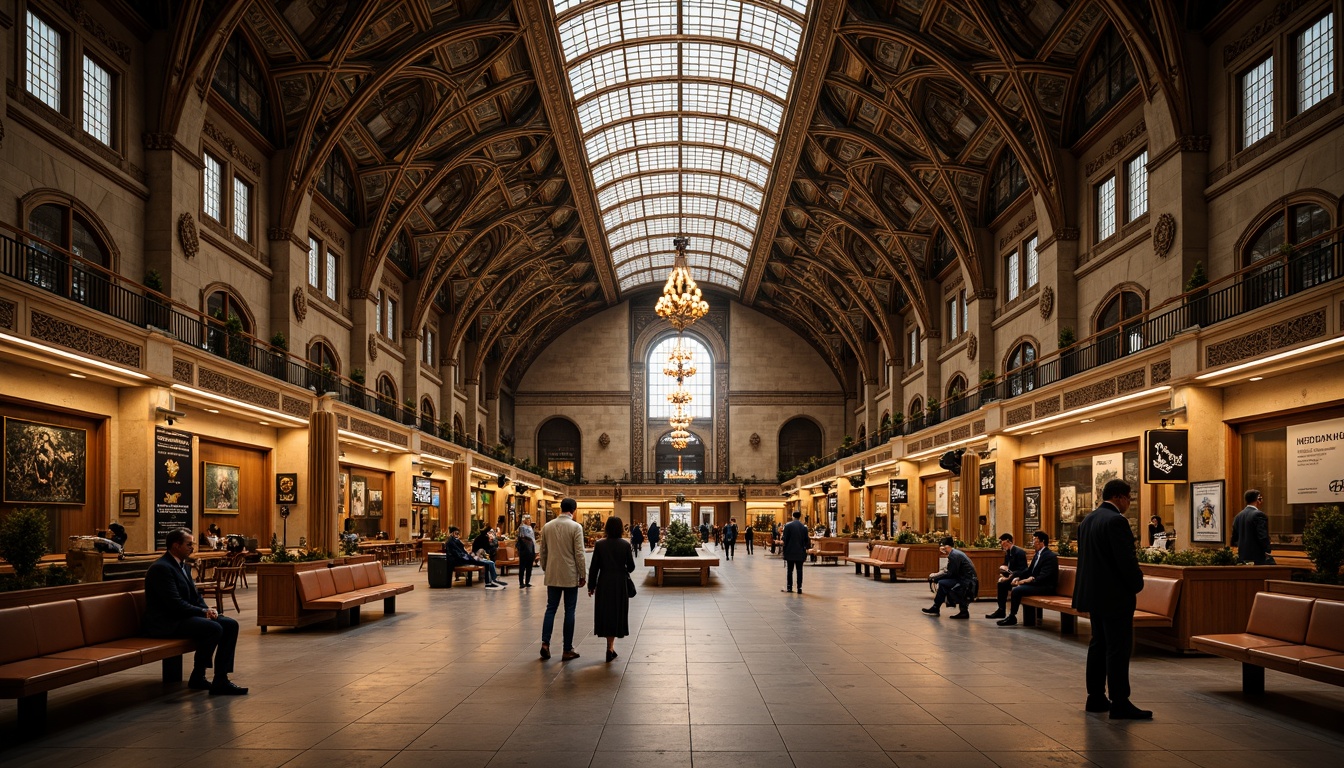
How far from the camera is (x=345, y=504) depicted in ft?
83.9

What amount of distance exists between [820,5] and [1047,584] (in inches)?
657

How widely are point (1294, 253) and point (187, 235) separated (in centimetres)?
1919

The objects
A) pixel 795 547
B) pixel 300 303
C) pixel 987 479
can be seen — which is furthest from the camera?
pixel 987 479

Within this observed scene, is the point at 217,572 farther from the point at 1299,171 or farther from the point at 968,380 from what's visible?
the point at 968,380

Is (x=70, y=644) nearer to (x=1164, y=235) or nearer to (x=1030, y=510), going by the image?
(x=1164, y=235)

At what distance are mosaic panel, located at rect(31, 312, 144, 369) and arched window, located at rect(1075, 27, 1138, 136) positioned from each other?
19541 mm

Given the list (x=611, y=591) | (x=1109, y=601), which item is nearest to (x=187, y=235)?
(x=611, y=591)

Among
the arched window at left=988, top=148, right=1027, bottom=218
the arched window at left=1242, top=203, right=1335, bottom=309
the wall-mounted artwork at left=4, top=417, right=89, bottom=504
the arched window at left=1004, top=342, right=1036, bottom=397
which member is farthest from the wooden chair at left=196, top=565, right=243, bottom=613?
the arched window at left=988, top=148, right=1027, bottom=218

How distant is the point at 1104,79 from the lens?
20531 mm

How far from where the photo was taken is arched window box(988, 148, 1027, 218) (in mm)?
25688

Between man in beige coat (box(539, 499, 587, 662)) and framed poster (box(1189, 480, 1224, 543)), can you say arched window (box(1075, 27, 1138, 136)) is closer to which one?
framed poster (box(1189, 480, 1224, 543))

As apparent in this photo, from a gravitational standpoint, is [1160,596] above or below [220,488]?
below

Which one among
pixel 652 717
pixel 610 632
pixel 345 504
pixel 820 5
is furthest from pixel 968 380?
pixel 652 717

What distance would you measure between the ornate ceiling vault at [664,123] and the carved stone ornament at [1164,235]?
1827mm
